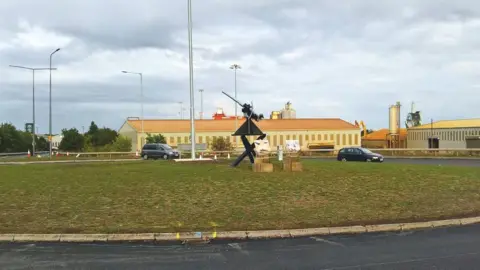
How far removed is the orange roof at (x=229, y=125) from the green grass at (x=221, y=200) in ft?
240

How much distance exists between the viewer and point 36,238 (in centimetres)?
905

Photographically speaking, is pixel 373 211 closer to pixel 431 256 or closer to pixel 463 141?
pixel 431 256

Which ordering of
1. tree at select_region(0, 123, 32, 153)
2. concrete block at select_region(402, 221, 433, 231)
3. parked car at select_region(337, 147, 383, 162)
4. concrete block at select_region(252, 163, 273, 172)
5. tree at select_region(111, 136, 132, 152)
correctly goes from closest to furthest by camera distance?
concrete block at select_region(402, 221, 433, 231), concrete block at select_region(252, 163, 273, 172), parked car at select_region(337, 147, 383, 162), tree at select_region(111, 136, 132, 152), tree at select_region(0, 123, 32, 153)

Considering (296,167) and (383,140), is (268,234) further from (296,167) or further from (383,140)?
(383,140)

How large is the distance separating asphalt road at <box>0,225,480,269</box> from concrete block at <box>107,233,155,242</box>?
1.16 feet

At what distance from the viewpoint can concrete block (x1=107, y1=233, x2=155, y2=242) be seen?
29.6 ft

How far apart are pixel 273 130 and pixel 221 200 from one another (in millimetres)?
85121

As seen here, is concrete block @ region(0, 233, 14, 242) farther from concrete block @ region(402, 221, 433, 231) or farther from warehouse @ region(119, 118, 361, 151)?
warehouse @ region(119, 118, 361, 151)

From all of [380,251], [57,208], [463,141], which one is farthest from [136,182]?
[463,141]

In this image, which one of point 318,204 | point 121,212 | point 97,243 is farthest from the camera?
point 318,204

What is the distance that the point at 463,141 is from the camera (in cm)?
7431

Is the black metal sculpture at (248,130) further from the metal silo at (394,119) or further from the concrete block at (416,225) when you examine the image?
the metal silo at (394,119)

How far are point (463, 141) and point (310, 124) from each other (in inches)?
1325

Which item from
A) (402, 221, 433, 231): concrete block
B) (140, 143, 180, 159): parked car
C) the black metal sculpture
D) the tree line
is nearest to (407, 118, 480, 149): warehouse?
(140, 143, 180, 159): parked car
